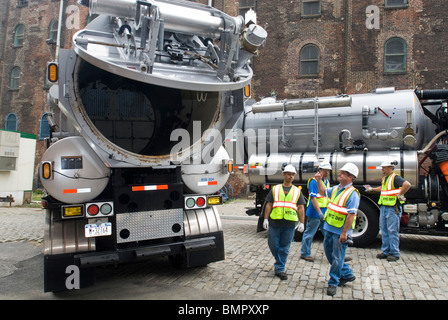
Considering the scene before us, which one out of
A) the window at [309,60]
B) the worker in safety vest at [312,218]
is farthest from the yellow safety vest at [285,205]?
the window at [309,60]

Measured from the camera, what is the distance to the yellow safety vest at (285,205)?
17.0 feet

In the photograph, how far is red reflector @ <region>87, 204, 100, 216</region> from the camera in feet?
14.8

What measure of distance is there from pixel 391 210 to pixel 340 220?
2210mm

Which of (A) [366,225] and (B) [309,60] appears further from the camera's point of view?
(B) [309,60]

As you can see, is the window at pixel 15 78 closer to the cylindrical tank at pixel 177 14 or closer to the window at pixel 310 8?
the window at pixel 310 8

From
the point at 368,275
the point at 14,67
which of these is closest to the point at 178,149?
the point at 368,275

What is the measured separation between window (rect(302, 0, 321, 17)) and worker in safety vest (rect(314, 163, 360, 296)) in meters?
15.6

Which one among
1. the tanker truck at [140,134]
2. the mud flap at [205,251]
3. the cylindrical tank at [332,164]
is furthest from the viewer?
the cylindrical tank at [332,164]

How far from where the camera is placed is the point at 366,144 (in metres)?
7.64

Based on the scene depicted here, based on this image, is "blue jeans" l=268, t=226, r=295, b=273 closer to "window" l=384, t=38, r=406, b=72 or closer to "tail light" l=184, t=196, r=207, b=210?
"tail light" l=184, t=196, r=207, b=210

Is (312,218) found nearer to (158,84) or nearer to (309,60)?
(158,84)

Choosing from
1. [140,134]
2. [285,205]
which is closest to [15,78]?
[140,134]

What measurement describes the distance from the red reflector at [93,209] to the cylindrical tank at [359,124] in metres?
4.78

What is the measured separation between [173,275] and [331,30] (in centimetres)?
1583
